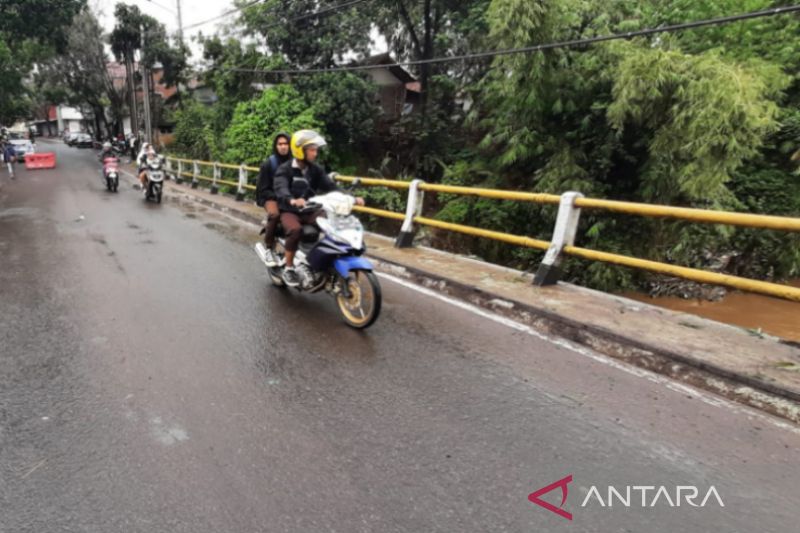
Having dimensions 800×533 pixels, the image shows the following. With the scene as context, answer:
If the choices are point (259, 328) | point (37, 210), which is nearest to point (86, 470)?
point (259, 328)

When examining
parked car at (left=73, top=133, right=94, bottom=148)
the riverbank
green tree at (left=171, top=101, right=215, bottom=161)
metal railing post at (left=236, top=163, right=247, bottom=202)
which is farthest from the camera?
parked car at (left=73, top=133, right=94, bottom=148)

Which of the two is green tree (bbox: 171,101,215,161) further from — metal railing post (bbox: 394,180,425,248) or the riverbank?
the riverbank

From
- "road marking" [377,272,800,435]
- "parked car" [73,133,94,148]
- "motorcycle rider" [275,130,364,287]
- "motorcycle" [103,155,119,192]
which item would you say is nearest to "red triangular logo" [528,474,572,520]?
"road marking" [377,272,800,435]

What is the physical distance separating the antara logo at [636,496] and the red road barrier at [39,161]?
3601 cm

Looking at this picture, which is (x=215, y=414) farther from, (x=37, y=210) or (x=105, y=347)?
(x=37, y=210)

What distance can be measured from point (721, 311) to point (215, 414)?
10206 millimetres

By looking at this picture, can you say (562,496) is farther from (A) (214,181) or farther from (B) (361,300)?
(A) (214,181)

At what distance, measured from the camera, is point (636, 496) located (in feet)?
8.28

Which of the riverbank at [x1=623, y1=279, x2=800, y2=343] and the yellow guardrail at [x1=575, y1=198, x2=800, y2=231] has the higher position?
the yellow guardrail at [x1=575, y1=198, x2=800, y2=231]

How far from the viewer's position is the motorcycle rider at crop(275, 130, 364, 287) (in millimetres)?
5258

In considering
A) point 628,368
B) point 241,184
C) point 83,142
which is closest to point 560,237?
point 628,368

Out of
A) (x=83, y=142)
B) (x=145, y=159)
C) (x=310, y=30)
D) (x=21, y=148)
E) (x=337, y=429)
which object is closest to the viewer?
(x=337, y=429)

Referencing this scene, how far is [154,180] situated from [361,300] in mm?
12777

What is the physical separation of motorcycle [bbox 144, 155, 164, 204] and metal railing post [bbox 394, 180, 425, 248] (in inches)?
394
